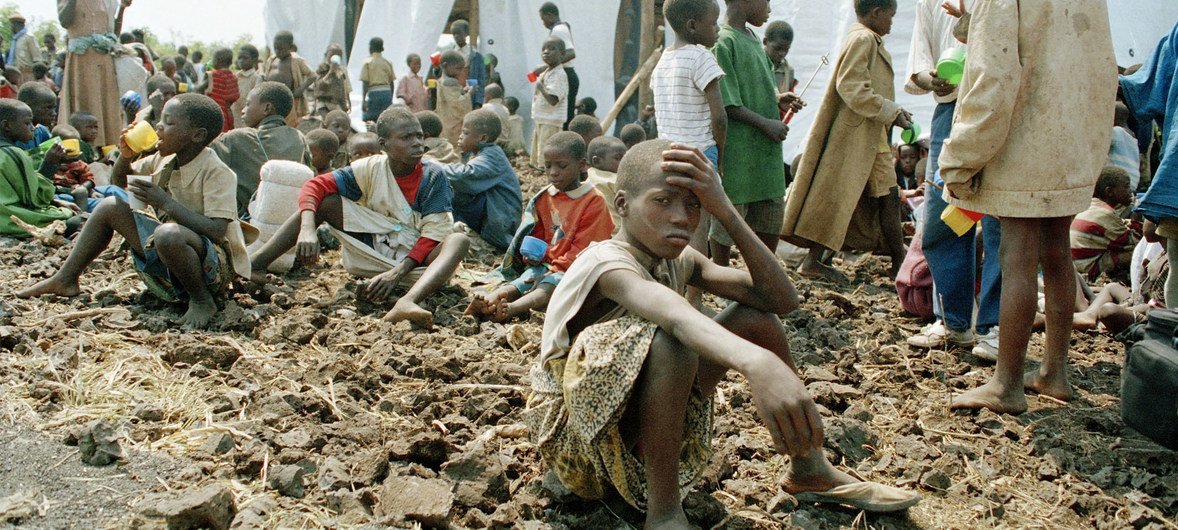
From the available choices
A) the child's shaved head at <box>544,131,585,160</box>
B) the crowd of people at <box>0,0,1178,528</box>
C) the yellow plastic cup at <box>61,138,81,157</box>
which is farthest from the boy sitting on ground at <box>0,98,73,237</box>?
the child's shaved head at <box>544,131,585,160</box>

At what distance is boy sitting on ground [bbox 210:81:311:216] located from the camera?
226 inches

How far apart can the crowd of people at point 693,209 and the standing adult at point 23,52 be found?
560 centimetres

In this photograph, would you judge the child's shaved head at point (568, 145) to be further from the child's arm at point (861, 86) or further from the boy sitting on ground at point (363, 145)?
the boy sitting on ground at point (363, 145)

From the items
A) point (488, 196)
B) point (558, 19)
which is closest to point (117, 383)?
point (488, 196)

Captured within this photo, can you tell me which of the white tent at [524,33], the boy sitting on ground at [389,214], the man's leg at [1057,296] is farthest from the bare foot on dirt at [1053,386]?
the white tent at [524,33]

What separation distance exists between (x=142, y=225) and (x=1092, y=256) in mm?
5252

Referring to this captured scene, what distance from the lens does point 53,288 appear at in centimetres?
445

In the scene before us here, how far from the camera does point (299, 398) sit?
10.3ft

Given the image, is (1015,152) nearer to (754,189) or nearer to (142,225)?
(754,189)

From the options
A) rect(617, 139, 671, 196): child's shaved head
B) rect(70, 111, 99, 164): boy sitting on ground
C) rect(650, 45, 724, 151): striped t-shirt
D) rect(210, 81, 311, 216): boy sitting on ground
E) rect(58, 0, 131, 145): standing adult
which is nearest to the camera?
rect(617, 139, 671, 196): child's shaved head

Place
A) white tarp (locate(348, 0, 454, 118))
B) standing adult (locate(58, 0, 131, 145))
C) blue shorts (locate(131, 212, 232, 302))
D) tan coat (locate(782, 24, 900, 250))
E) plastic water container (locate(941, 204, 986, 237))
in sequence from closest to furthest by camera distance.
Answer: plastic water container (locate(941, 204, 986, 237)) → blue shorts (locate(131, 212, 232, 302)) → tan coat (locate(782, 24, 900, 250)) → standing adult (locate(58, 0, 131, 145)) → white tarp (locate(348, 0, 454, 118))

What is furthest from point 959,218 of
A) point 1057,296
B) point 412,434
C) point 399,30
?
point 399,30

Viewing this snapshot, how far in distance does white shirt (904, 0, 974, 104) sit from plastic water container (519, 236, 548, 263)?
1969 mm

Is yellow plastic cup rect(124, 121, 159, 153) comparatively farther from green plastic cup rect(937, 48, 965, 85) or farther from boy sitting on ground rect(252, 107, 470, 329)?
green plastic cup rect(937, 48, 965, 85)
